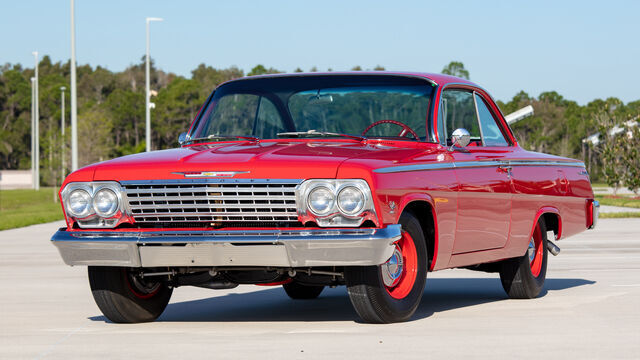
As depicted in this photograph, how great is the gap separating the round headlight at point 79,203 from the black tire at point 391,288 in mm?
1872

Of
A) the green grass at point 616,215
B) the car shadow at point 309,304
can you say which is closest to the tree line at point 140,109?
the green grass at point 616,215

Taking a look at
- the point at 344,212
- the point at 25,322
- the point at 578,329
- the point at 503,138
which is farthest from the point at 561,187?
the point at 25,322

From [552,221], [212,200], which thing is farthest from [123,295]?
[552,221]

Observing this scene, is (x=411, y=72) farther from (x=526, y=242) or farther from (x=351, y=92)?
(x=526, y=242)

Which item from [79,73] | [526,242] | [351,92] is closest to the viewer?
[351,92]

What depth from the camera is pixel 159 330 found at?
832 centimetres

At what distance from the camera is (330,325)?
8.43 meters

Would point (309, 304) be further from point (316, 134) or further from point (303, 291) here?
point (316, 134)

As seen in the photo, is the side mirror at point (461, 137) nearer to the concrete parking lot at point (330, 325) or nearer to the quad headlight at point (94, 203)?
the concrete parking lot at point (330, 325)

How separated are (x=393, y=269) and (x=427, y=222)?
0.62m

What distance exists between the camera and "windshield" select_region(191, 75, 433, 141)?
902 centimetres

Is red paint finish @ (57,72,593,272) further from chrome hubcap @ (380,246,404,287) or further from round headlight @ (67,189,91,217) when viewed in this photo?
chrome hubcap @ (380,246,404,287)

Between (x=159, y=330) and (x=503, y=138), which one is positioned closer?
(x=159, y=330)

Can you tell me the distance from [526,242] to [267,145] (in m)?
2.76
